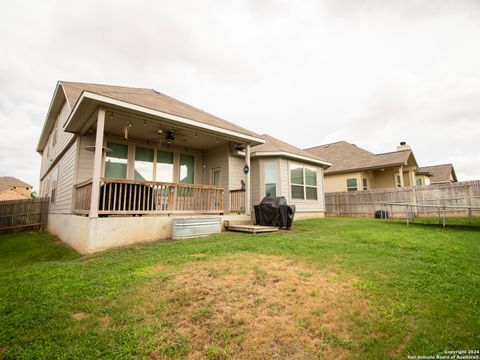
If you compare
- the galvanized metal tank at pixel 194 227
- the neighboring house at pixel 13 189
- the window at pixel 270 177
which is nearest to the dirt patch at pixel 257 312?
the galvanized metal tank at pixel 194 227

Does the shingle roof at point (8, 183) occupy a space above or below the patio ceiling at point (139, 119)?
above

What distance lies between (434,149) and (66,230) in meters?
39.0

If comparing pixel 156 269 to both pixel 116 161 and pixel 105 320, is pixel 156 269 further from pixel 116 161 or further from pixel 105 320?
pixel 116 161

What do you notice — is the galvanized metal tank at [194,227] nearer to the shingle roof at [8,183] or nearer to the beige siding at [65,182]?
the beige siding at [65,182]

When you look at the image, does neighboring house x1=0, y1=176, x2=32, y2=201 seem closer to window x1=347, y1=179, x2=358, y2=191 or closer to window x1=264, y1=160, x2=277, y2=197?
window x1=264, y1=160, x2=277, y2=197

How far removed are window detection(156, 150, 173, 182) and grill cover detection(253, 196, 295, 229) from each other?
12.5ft

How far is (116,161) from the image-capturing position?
27.3 ft

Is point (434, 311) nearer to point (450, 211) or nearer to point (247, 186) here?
point (247, 186)

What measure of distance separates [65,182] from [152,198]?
4.42m

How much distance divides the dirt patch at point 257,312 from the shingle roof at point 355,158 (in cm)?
1443

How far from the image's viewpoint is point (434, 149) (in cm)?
3039

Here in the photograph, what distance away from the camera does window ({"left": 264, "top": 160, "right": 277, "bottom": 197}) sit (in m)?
11.0

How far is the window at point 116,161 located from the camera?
8133mm

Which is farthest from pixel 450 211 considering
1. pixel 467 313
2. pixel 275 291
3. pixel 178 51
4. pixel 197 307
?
pixel 178 51
